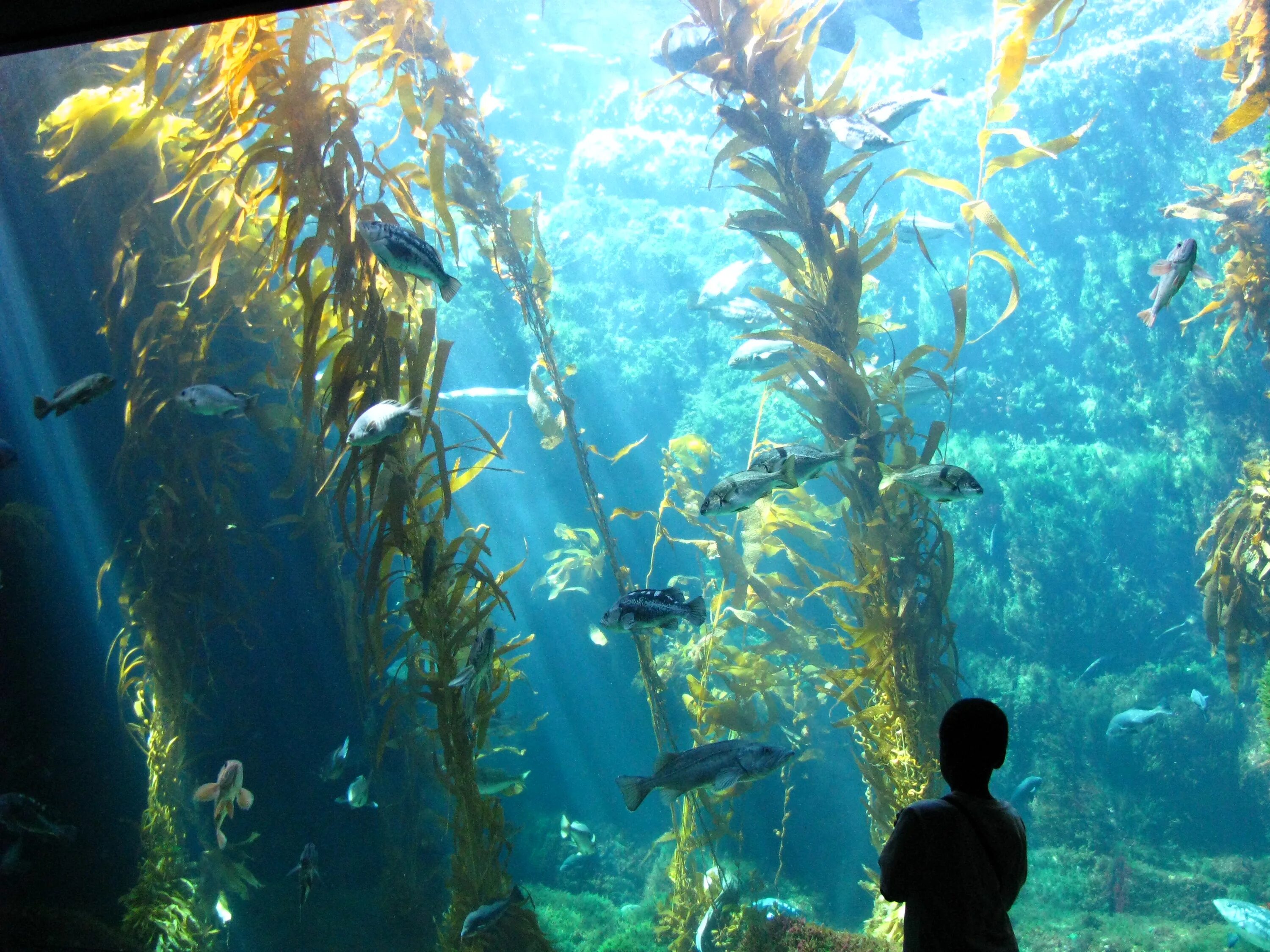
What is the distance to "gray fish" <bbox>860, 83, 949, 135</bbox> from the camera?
5.64 metres

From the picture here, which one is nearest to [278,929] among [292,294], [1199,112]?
[292,294]

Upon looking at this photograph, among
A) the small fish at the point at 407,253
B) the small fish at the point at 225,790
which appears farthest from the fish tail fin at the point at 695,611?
the small fish at the point at 225,790

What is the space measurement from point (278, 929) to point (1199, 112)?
22.4m

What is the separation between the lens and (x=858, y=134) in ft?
15.9

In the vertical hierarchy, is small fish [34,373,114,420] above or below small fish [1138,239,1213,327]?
above

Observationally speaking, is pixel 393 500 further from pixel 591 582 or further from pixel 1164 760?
pixel 1164 760

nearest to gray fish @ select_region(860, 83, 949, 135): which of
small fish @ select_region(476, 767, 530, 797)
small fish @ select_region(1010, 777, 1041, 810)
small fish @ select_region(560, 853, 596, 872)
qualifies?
small fish @ select_region(476, 767, 530, 797)

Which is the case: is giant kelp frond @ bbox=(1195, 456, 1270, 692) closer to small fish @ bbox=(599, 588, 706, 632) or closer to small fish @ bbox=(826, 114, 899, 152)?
small fish @ bbox=(826, 114, 899, 152)

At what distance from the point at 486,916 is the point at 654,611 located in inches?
83.4

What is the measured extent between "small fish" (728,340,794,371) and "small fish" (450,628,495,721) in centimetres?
550

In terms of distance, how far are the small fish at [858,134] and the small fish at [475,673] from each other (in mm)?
4666

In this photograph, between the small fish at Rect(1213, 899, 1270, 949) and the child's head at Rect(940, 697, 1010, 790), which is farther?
the small fish at Rect(1213, 899, 1270, 949)

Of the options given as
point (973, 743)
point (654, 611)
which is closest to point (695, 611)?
point (654, 611)

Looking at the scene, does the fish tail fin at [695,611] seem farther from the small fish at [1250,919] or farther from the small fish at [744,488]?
the small fish at [1250,919]
